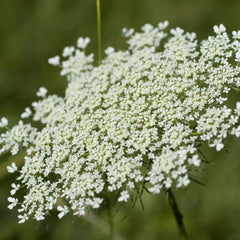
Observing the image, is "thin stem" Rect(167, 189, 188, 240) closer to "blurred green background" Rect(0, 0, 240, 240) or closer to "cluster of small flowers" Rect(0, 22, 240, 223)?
"cluster of small flowers" Rect(0, 22, 240, 223)

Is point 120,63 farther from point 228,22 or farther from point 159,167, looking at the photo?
point 228,22

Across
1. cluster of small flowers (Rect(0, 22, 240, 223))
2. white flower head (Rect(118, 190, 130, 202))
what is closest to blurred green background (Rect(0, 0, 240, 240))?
cluster of small flowers (Rect(0, 22, 240, 223))

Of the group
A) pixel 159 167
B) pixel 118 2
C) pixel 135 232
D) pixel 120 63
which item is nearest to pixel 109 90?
pixel 120 63

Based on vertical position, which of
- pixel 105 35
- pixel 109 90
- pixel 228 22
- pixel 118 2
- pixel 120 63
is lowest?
pixel 109 90

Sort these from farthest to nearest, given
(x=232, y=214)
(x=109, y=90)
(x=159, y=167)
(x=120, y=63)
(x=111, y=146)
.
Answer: (x=232, y=214) < (x=120, y=63) < (x=109, y=90) < (x=111, y=146) < (x=159, y=167)

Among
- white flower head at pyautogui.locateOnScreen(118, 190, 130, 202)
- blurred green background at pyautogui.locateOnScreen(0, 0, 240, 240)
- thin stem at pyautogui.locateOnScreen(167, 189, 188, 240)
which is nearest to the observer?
white flower head at pyautogui.locateOnScreen(118, 190, 130, 202)

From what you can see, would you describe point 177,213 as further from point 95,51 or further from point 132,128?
point 95,51
